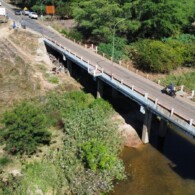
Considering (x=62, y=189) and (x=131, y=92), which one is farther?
(x=131, y=92)

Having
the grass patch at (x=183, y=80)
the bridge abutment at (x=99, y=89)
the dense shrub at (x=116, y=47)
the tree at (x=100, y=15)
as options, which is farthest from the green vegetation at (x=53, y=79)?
the grass patch at (x=183, y=80)

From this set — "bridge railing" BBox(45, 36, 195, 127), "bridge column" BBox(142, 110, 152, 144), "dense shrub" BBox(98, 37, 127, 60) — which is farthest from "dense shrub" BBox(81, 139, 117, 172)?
"dense shrub" BBox(98, 37, 127, 60)

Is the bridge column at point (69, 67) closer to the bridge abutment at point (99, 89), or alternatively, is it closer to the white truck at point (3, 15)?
the bridge abutment at point (99, 89)

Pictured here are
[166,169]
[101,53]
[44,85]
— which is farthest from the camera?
[101,53]

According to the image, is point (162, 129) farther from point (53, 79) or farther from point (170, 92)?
point (53, 79)

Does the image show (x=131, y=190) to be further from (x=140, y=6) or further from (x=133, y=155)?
(x=140, y=6)

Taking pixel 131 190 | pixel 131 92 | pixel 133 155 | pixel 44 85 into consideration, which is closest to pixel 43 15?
pixel 44 85
